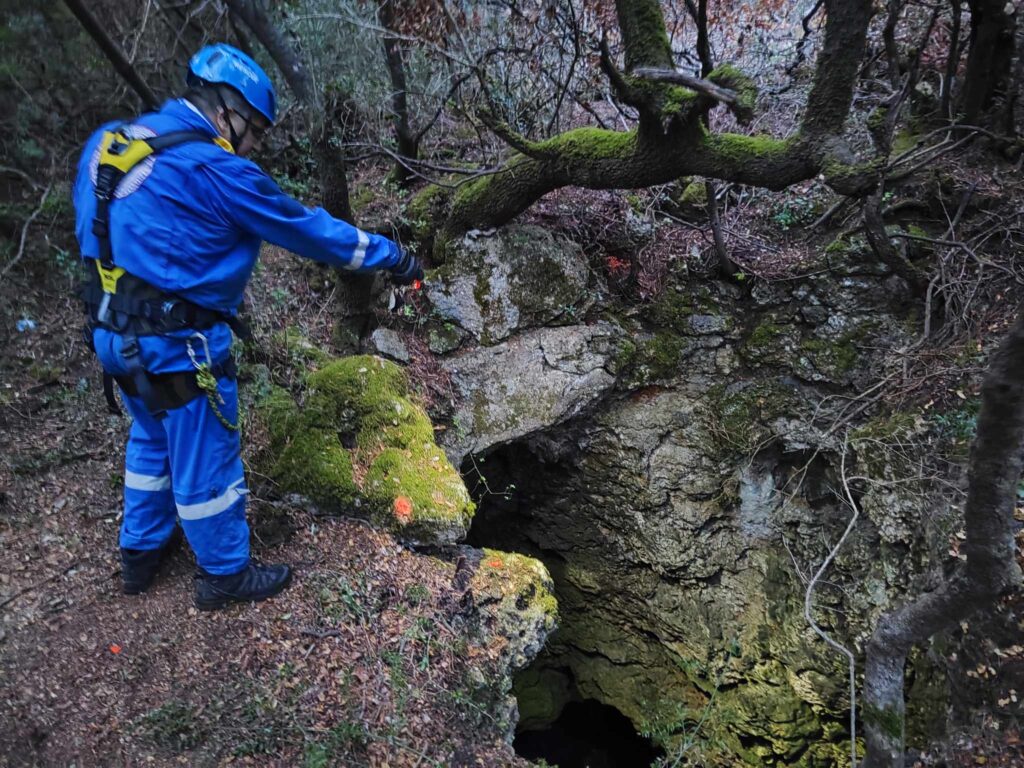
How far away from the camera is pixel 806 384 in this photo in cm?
460

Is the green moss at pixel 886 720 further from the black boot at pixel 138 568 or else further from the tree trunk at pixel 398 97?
the tree trunk at pixel 398 97

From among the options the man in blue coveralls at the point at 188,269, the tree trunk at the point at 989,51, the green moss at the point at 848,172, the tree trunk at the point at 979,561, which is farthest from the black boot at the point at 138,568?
the tree trunk at the point at 989,51

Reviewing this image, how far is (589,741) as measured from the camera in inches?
240

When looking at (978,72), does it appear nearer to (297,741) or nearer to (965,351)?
(965,351)

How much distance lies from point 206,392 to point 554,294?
2854 millimetres

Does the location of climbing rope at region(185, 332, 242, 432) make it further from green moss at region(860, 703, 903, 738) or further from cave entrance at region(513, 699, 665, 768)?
cave entrance at region(513, 699, 665, 768)

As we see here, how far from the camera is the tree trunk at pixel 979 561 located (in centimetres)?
182

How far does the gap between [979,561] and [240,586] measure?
3.23 meters

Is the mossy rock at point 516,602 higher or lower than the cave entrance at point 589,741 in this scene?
higher

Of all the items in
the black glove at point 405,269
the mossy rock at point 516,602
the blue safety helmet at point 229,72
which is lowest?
the mossy rock at point 516,602

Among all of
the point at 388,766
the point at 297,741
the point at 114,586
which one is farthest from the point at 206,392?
the point at 388,766

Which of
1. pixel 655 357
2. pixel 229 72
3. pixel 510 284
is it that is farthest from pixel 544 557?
pixel 229 72

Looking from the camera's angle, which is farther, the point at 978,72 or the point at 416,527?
the point at 978,72

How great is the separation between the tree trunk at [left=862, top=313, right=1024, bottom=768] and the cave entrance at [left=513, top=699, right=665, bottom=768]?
3625 millimetres
